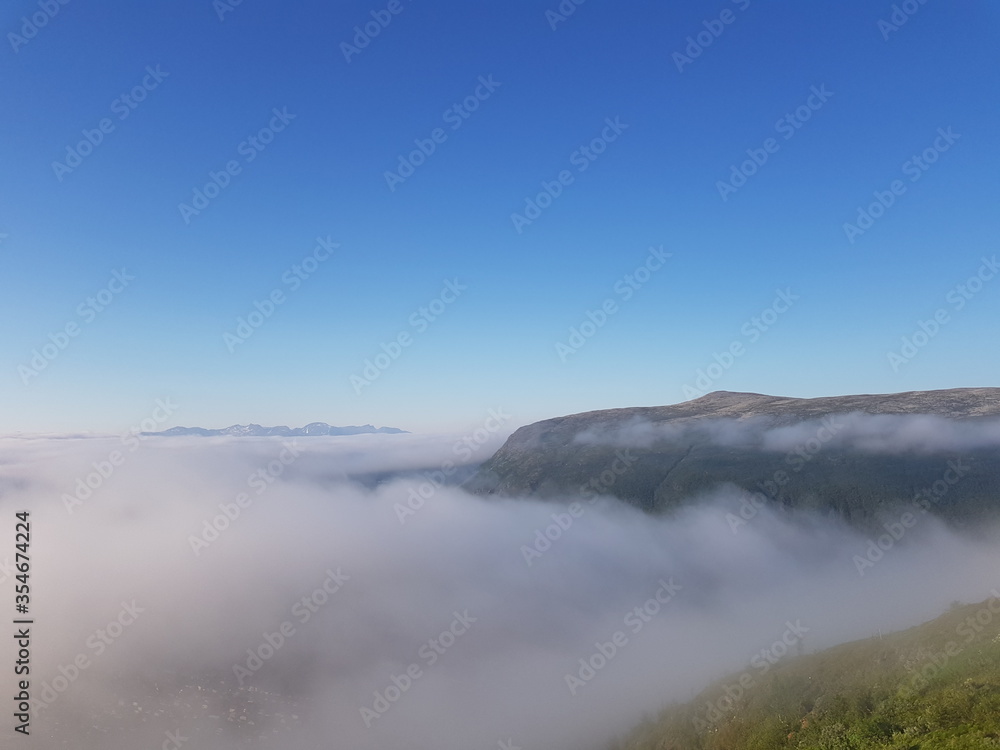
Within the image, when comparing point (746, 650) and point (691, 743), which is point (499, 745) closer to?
point (746, 650)

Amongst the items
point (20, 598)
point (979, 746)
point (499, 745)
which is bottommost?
point (499, 745)

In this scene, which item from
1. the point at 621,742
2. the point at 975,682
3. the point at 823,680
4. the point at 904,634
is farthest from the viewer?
the point at 621,742

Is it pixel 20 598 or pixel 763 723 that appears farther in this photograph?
pixel 20 598

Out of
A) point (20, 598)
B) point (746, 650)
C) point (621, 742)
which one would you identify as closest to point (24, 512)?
point (20, 598)

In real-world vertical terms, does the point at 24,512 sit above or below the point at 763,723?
above

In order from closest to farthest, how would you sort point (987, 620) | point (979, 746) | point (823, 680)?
point (979, 746) → point (987, 620) → point (823, 680)

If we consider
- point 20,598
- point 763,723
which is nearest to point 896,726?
point 763,723
